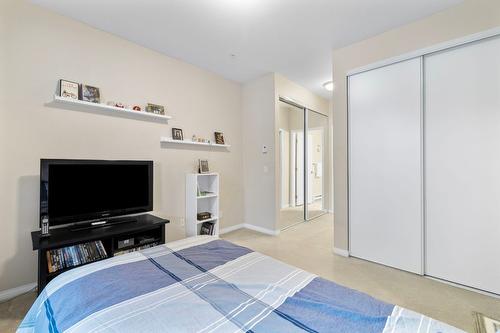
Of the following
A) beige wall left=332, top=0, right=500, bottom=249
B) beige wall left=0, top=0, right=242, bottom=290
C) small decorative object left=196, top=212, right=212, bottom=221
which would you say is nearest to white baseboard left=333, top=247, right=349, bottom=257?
beige wall left=332, top=0, right=500, bottom=249

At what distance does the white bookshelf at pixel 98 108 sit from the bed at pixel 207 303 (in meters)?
1.75

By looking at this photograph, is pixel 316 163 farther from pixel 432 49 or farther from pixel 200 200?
pixel 432 49

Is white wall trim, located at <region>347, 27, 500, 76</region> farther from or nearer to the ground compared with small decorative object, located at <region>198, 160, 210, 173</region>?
farther from the ground

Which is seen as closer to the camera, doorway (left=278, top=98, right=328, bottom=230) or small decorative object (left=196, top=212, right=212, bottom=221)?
small decorative object (left=196, top=212, right=212, bottom=221)

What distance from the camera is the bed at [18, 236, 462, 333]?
2.75 ft

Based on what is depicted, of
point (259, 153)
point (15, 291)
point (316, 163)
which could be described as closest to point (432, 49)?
point (259, 153)

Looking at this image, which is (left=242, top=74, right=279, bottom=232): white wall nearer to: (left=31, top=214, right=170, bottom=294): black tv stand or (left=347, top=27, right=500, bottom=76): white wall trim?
(left=347, top=27, right=500, bottom=76): white wall trim

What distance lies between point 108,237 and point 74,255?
12.1 inches

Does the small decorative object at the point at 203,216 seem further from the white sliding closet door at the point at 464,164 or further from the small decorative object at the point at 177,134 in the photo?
the white sliding closet door at the point at 464,164

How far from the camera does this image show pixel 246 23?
2430mm

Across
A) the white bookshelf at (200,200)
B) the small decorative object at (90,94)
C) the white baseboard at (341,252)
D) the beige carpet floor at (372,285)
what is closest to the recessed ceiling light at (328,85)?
the white bookshelf at (200,200)

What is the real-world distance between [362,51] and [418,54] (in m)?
0.62

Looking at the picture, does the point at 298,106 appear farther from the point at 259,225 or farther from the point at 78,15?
the point at 78,15

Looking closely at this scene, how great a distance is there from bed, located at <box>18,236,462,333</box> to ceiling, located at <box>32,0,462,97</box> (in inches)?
89.7
